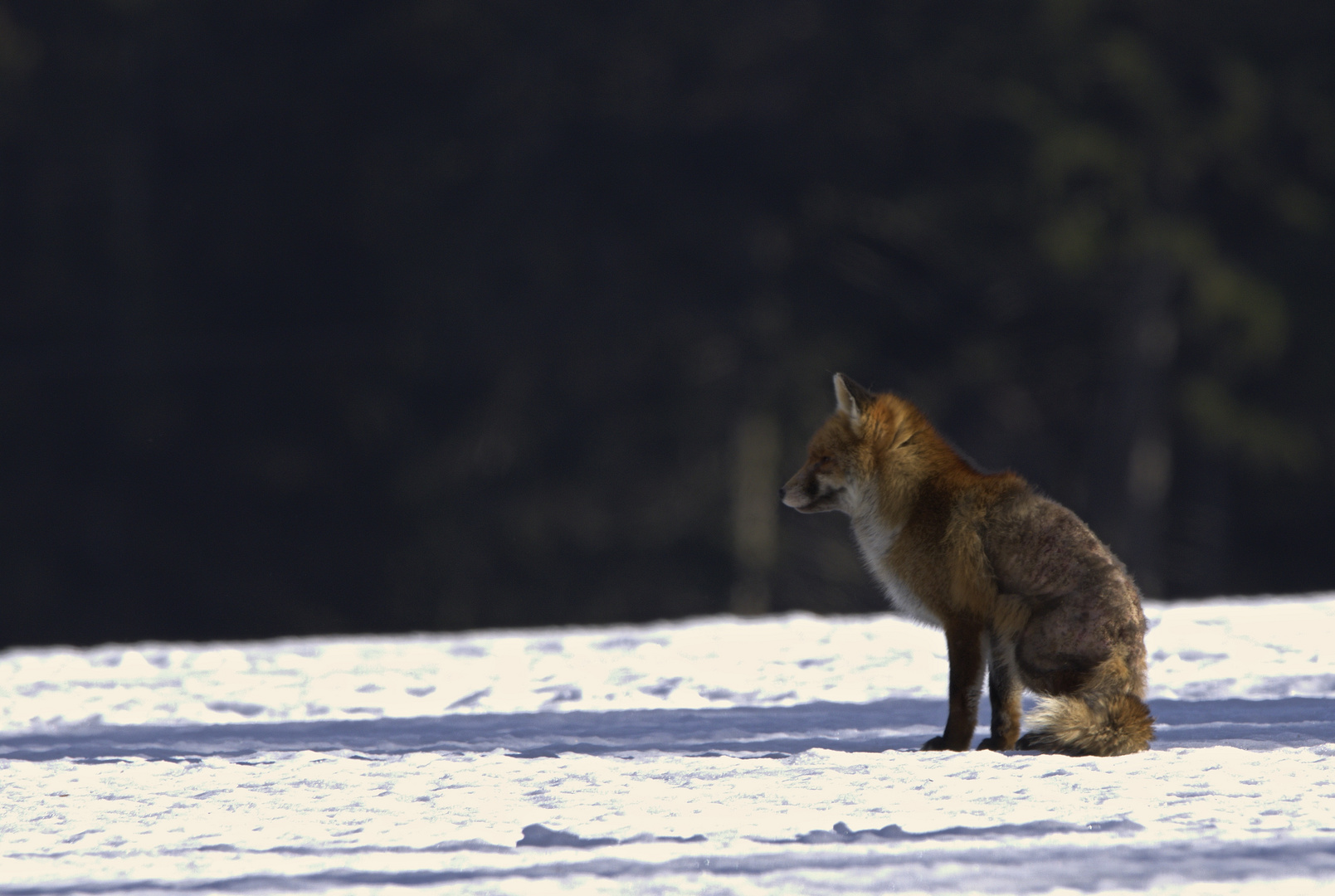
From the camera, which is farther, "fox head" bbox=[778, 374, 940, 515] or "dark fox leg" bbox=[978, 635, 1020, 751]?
"fox head" bbox=[778, 374, 940, 515]

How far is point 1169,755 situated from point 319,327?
768 inches

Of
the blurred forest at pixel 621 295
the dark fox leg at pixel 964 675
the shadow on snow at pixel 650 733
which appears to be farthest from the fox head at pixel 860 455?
the blurred forest at pixel 621 295

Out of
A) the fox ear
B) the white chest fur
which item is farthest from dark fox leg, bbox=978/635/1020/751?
the fox ear

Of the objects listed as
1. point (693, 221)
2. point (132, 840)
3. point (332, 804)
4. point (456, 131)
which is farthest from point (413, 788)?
point (456, 131)

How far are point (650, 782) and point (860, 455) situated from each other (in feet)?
4.10

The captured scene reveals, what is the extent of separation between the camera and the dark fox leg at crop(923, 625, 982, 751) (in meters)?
4.49

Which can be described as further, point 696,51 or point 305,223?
point 305,223

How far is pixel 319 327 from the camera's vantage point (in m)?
22.5

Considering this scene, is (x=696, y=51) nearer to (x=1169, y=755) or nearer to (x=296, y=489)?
(x=296, y=489)

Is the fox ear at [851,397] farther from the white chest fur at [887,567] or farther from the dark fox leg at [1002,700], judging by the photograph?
the dark fox leg at [1002,700]

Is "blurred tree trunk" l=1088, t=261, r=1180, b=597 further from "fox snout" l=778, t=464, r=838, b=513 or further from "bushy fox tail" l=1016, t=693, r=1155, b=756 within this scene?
"bushy fox tail" l=1016, t=693, r=1155, b=756

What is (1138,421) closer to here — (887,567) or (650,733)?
(650,733)

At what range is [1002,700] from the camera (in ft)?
15.1

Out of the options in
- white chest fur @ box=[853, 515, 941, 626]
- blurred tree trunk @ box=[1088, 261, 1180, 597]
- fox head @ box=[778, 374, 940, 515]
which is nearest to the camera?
white chest fur @ box=[853, 515, 941, 626]
